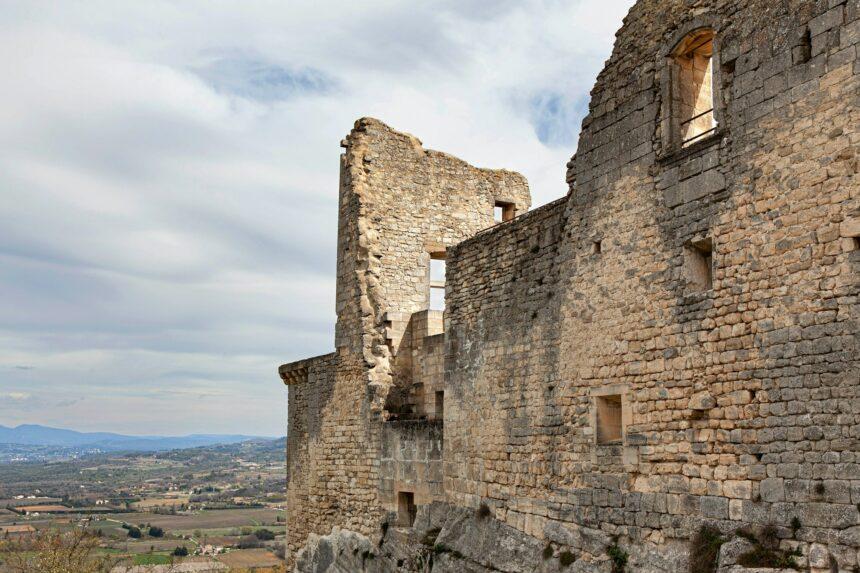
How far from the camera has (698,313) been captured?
8594 mm

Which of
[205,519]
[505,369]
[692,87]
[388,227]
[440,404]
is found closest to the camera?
[692,87]

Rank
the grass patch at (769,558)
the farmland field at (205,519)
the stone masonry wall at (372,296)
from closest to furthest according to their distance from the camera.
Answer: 1. the grass patch at (769,558)
2. the stone masonry wall at (372,296)
3. the farmland field at (205,519)

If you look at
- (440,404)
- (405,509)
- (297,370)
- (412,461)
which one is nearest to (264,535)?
(297,370)

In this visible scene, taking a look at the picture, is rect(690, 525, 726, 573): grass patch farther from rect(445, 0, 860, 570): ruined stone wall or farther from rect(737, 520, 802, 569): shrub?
rect(737, 520, 802, 569): shrub

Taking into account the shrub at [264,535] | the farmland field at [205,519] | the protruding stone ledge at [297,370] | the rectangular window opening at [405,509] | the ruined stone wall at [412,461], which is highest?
the protruding stone ledge at [297,370]

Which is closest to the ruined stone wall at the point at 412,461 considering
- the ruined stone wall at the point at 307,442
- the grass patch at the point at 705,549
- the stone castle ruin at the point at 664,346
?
the stone castle ruin at the point at 664,346

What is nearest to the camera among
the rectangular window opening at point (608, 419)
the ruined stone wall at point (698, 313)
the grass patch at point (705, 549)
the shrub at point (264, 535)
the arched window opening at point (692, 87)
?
the ruined stone wall at point (698, 313)

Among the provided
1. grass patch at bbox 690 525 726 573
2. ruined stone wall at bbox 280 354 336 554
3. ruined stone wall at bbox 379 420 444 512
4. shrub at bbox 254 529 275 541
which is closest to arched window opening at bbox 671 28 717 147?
grass patch at bbox 690 525 726 573

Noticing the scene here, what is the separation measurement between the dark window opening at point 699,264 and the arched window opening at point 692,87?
1134mm

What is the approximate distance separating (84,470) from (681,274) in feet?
666

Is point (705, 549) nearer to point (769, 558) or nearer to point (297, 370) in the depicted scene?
point (769, 558)

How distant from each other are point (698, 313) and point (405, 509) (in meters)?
6.76

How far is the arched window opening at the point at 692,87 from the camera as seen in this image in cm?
932

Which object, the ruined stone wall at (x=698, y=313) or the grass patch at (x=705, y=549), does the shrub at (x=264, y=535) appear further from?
the grass patch at (x=705, y=549)
